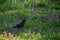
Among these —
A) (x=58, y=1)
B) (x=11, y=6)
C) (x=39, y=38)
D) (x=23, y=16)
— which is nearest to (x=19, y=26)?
(x=39, y=38)

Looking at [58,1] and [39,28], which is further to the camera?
[58,1]

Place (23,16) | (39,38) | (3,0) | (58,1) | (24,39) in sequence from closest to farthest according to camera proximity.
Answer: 1. (24,39)
2. (39,38)
3. (23,16)
4. (3,0)
5. (58,1)

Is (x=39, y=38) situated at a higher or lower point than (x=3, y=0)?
higher

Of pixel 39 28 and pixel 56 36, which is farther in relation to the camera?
pixel 39 28

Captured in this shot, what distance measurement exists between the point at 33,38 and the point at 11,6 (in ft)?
52.9

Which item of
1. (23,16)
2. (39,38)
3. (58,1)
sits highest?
(39,38)

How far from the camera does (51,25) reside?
15570 millimetres

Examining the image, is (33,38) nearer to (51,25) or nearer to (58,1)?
(51,25)

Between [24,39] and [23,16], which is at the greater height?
[24,39]

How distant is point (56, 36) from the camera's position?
11844 mm

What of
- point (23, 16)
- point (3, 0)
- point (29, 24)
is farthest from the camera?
point (3, 0)

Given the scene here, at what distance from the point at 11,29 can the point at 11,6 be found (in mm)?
13965

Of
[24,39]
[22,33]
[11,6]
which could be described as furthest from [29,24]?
Result: [11,6]

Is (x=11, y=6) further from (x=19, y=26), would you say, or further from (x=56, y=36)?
(x=56, y=36)
